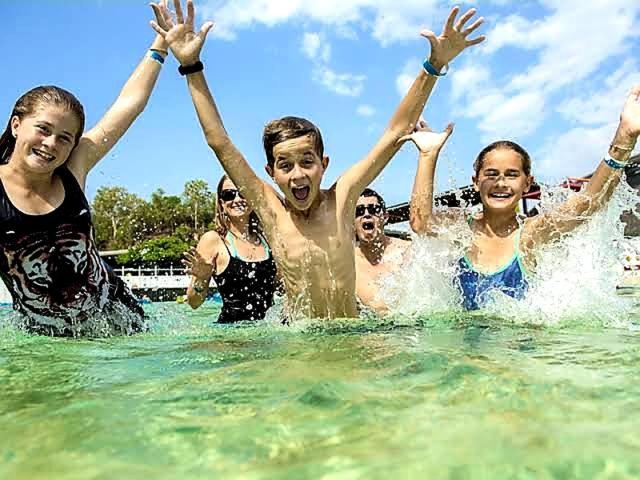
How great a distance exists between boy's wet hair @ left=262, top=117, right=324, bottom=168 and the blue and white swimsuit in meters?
1.50

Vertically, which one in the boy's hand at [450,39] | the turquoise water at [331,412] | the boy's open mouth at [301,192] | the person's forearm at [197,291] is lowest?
the turquoise water at [331,412]

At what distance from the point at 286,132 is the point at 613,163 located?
2.12m

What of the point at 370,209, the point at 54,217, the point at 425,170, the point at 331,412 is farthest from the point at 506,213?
the point at 331,412

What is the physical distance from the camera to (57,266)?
12.4 feet

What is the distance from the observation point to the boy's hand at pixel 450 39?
413cm

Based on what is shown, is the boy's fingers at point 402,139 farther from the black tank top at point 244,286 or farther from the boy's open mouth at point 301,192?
the black tank top at point 244,286

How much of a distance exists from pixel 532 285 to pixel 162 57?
3.07 metres

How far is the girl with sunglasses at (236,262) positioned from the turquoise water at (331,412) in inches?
102

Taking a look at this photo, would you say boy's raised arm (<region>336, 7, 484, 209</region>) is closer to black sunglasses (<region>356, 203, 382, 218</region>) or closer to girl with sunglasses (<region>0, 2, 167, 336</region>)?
girl with sunglasses (<region>0, 2, 167, 336</region>)

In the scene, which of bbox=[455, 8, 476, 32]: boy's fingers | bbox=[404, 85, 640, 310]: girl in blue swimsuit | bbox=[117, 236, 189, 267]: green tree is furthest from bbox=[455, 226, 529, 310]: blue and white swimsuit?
bbox=[117, 236, 189, 267]: green tree

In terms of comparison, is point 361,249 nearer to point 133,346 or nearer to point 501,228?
point 501,228

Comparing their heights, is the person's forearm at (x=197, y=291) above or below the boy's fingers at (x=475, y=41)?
below

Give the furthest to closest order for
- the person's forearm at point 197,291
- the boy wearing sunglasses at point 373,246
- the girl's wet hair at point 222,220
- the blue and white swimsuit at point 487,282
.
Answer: the boy wearing sunglasses at point 373,246 → the girl's wet hair at point 222,220 → the person's forearm at point 197,291 → the blue and white swimsuit at point 487,282

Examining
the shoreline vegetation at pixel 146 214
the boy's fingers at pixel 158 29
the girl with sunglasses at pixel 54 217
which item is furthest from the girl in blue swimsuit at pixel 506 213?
the shoreline vegetation at pixel 146 214
